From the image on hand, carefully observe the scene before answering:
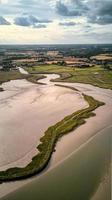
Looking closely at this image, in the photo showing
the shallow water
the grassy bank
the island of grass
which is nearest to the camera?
the shallow water

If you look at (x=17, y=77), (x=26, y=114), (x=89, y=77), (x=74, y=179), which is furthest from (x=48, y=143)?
Result: (x=17, y=77)

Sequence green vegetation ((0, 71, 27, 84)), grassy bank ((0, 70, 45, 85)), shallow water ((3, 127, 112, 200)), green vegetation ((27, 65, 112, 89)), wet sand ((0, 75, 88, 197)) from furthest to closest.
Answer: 1. green vegetation ((0, 71, 27, 84))
2. grassy bank ((0, 70, 45, 85))
3. green vegetation ((27, 65, 112, 89))
4. wet sand ((0, 75, 88, 197))
5. shallow water ((3, 127, 112, 200))

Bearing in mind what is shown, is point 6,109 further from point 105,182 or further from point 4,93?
point 105,182

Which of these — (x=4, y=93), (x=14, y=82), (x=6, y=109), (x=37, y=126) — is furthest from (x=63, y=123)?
(x=14, y=82)

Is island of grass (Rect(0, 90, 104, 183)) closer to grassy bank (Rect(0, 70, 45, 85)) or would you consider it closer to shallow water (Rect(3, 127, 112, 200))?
shallow water (Rect(3, 127, 112, 200))

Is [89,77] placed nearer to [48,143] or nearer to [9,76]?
[9,76]

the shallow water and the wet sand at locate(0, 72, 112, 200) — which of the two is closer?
the shallow water

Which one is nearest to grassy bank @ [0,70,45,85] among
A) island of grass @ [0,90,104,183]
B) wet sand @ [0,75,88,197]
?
wet sand @ [0,75,88,197]
